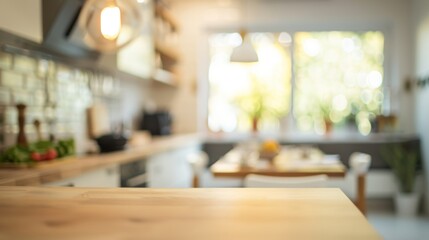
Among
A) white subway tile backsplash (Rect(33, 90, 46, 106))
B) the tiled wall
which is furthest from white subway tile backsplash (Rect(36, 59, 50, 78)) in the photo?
white subway tile backsplash (Rect(33, 90, 46, 106))

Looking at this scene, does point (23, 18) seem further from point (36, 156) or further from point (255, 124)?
point (255, 124)

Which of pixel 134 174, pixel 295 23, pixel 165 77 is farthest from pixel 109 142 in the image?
pixel 295 23

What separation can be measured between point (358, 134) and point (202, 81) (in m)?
2.07

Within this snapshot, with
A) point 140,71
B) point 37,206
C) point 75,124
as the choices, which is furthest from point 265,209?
point 140,71

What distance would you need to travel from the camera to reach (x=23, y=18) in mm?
2193

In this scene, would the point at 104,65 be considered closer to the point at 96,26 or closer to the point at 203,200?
the point at 96,26

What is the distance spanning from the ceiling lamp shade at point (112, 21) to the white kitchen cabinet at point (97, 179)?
67 cm

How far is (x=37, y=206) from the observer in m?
1.09

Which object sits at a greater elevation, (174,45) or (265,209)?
(174,45)

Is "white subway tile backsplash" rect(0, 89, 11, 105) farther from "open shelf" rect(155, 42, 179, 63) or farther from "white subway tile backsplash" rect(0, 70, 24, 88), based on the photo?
"open shelf" rect(155, 42, 179, 63)

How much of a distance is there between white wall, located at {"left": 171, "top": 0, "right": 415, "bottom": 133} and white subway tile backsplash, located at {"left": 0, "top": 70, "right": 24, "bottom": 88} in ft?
11.0

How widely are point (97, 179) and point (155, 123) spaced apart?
254 centimetres

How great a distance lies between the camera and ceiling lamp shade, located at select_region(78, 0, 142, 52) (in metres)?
2.07

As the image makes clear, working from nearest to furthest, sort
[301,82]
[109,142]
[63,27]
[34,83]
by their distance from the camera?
Result: 1. [63,27]
2. [34,83]
3. [109,142]
4. [301,82]
